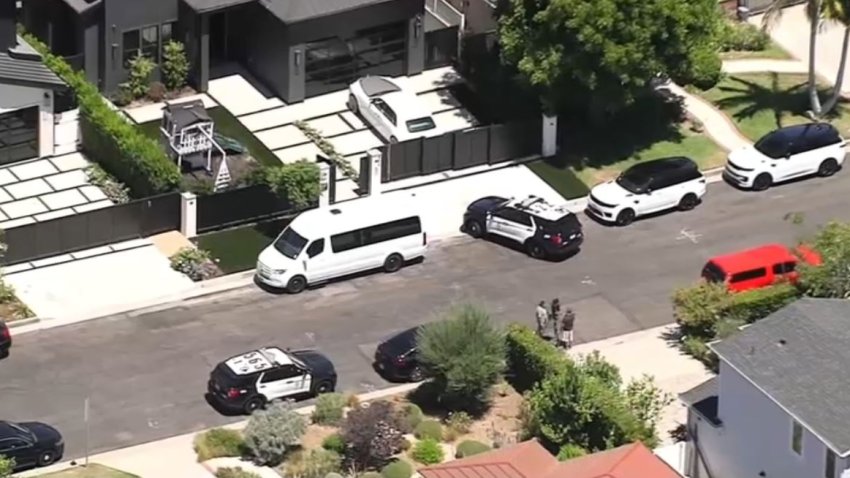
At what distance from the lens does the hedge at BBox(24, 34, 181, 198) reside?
7525 cm

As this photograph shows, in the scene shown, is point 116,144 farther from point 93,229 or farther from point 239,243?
point 239,243

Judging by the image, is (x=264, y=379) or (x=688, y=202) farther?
(x=688, y=202)

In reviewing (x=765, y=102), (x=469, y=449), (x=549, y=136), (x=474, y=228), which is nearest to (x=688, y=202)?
(x=549, y=136)

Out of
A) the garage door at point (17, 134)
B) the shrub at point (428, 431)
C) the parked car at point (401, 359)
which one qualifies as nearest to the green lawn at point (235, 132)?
the garage door at point (17, 134)

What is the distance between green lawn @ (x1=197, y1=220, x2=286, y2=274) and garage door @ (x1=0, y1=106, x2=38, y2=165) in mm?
7199

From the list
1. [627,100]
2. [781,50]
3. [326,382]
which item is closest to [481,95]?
[627,100]

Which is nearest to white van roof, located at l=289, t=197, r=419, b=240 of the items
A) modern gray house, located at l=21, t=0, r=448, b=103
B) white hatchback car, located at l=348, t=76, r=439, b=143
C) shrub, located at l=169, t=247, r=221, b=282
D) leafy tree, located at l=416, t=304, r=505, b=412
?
shrub, located at l=169, t=247, r=221, b=282

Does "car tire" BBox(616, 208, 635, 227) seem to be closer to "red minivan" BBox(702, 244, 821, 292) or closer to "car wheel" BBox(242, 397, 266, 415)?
"red minivan" BBox(702, 244, 821, 292)

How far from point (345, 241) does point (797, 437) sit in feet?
55.9

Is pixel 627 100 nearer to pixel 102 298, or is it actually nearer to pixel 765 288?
pixel 765 288

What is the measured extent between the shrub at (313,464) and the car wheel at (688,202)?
57.7 ft

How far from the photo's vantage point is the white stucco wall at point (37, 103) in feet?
254

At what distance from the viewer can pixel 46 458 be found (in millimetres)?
63406

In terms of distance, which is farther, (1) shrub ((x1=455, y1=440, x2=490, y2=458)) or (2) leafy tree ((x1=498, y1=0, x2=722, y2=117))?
(2) leafy tree ((x1=498, y1=0, x2=722, y2=117))
